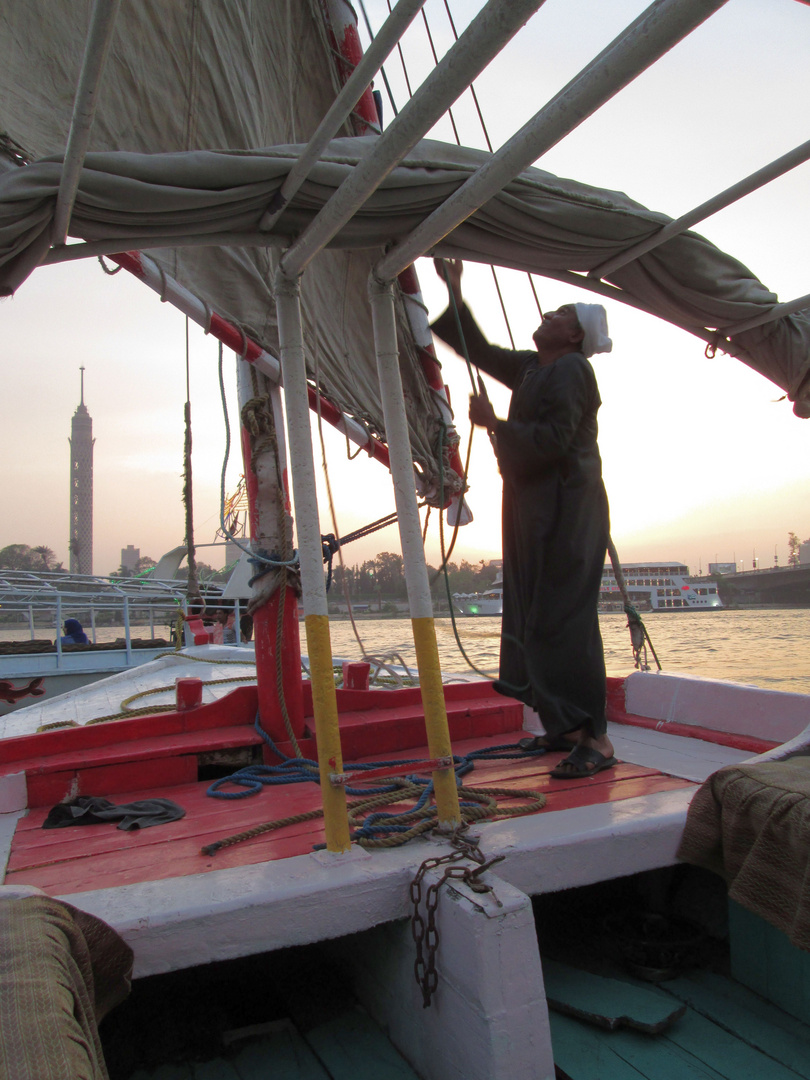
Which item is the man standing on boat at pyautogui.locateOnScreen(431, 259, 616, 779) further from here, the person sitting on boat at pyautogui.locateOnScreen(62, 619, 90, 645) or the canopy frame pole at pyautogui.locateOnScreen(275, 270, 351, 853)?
the person sitting on boat at pyautogui.locateOnScreen(62, 619, 90, 645)

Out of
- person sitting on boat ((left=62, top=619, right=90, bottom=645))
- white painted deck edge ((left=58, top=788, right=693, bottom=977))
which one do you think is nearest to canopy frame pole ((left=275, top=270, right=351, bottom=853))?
white painted deck edge ((left=58, top=788, right=693, bottom=977))

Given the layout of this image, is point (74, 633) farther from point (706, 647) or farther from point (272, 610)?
point (706, 647)

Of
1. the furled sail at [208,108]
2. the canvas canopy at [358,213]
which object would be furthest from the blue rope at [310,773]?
the canvas canopy at [358,213]

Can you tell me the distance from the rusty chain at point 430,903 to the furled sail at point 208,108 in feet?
4.75

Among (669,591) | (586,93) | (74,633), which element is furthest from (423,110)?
(669,591)

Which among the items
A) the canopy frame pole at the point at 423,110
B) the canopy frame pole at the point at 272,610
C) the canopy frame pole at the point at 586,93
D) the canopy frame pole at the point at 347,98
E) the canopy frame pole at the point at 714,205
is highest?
the canopy frame pole at the point at 714,205

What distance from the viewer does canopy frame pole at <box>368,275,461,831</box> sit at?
1.80m

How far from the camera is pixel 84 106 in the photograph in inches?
50.6

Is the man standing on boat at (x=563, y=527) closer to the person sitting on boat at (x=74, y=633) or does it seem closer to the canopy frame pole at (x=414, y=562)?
the canopy frame pole at (x=414, y=562)

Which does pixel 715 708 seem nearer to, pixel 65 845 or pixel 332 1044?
pixel 332 1044

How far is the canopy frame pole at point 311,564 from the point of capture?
169 centimetres

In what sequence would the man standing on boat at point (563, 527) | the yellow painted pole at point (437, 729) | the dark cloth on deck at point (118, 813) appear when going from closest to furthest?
the yellow painted pole at point (437, 729), the dark cloth on deck at point (118, 813), the man standing on boat at point (563, 527)

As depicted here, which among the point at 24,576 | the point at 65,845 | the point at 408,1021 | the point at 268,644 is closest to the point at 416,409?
the point at 268,644

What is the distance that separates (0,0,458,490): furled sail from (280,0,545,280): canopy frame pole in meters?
0.17
